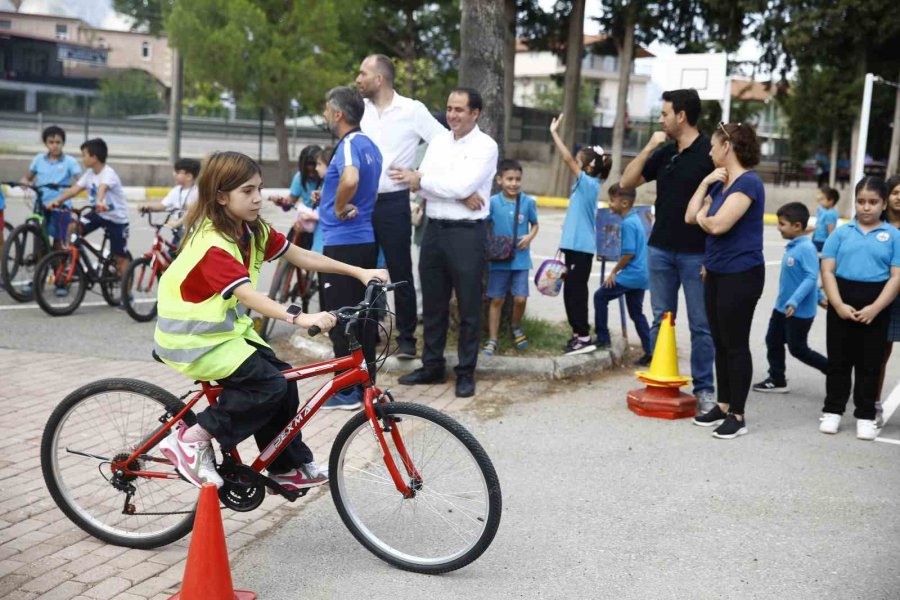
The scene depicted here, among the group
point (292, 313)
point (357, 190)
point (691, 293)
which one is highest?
point (357, 190)

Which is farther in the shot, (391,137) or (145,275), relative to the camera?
(145,275)

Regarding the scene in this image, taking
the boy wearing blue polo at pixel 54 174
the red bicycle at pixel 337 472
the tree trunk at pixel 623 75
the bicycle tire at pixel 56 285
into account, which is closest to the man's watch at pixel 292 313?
the red bicycle at pixel 337 472

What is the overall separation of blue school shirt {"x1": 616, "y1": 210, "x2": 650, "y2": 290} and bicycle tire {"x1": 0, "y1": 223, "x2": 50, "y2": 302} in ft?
18.5

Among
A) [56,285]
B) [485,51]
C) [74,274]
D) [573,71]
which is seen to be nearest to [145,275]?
[74,274]

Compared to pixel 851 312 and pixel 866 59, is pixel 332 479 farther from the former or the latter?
pixel 866 59

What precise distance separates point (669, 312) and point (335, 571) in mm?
3609

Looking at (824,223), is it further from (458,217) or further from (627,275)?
(458,217)

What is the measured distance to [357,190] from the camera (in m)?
6.84

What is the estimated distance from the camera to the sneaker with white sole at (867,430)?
653 centimetres

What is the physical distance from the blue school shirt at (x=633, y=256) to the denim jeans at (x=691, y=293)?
115 cm

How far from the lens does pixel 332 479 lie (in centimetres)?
446

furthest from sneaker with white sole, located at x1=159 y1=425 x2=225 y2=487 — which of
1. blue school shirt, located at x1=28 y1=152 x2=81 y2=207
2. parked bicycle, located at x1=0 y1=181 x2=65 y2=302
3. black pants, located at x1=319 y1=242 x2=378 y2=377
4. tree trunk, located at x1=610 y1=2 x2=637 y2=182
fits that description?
tree trunk, located at x1=610 y1=2 x2=637 y2=182

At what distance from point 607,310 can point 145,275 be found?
436cm

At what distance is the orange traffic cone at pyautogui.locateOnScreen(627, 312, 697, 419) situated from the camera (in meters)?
6.86
